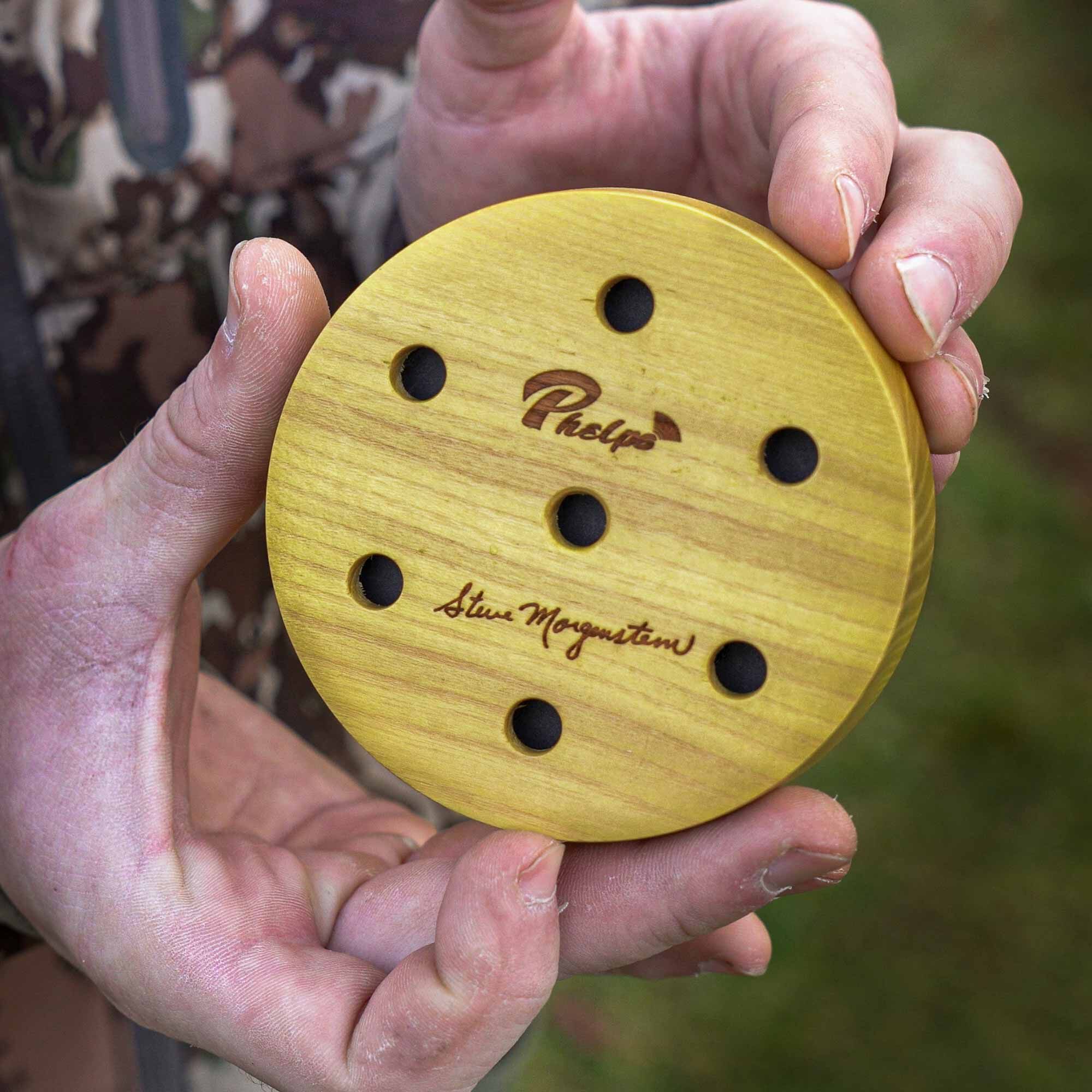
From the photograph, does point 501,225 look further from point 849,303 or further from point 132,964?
point 132,964

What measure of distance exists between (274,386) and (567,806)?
477 mm

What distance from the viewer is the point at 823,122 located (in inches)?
41.8

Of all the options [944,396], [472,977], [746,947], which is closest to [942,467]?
[944,396]

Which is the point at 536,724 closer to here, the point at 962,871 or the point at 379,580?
the point at 379,580

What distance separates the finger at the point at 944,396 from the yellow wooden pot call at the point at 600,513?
0.05 meters

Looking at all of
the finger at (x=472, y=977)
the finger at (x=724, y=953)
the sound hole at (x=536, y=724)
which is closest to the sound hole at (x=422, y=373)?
the sound hole at (x=536, y=724)

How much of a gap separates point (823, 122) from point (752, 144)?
37cm

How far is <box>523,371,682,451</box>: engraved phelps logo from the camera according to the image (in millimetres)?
965

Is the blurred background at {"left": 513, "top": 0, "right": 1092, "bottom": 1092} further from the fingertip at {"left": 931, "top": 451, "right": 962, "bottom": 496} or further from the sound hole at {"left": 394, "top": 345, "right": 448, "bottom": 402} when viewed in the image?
the sound hole at {"left": 394, "top": 345, "right": 448, "bottom": 402}

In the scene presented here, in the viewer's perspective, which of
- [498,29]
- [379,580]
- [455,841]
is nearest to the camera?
[379,580]

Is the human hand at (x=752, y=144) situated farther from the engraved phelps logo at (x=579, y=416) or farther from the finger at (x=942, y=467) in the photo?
the engraved phelps logo at (x=579, y=416)

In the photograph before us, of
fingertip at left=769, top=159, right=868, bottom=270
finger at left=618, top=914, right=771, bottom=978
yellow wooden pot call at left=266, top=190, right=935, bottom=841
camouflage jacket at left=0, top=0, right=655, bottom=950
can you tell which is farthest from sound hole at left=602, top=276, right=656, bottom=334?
camouflage jacket at left=0, top=0, right=655, bottom=950

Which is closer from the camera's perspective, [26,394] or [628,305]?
[628,305]
